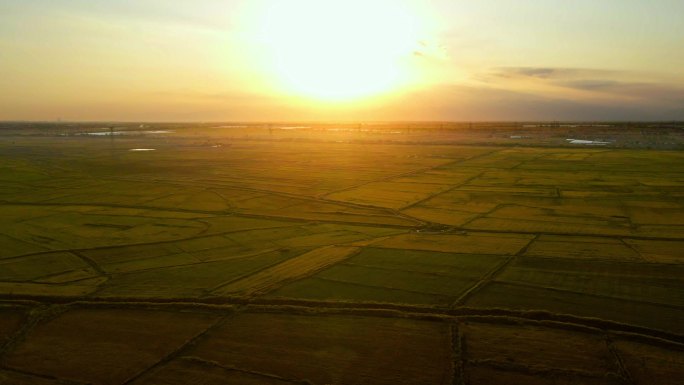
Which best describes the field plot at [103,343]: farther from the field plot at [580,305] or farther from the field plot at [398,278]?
the field plot at [580,305]

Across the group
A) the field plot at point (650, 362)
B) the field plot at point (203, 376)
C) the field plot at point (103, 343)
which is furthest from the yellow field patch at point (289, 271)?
the field plot at point (650, 362)

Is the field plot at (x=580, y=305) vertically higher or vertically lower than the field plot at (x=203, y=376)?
higher

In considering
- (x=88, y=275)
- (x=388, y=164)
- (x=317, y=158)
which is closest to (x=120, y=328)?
(x=88, y=275)

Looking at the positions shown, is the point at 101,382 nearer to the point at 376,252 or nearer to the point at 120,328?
the point at 120,328

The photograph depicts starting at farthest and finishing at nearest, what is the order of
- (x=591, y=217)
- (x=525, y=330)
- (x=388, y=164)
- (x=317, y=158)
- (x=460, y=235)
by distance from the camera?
1. (x=317, y=158)
2. (x=388, y=164)
3. (x=591, y=217)
4. (x=460, y=235)
5. (x=525, y=330)

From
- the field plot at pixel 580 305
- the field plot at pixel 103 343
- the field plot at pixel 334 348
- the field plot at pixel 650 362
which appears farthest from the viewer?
the field plot at pixel 580 305

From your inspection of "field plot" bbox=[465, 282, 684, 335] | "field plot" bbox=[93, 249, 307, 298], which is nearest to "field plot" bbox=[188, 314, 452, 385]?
"field plot" bbox=[465, 282, 684, 335]
